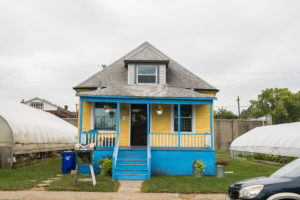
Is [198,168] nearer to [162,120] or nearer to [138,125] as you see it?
[162,120]

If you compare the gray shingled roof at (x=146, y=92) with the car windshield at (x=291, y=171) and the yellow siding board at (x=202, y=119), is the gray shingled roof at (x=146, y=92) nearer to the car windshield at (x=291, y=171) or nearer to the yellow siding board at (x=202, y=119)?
the yellow siding board at (x=202, y=119)

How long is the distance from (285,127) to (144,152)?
39.7 feet

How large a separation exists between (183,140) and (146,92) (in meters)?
3.17

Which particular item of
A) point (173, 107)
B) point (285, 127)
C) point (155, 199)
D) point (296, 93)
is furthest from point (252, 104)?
point (155, 199)

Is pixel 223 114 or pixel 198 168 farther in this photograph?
pixel 223 114

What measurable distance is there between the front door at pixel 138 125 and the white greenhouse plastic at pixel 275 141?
29.0ft

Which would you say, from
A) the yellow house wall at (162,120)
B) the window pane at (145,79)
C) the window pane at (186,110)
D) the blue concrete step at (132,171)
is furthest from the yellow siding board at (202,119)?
the blue concrete step at (132,171)

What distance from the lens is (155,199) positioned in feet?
26.9

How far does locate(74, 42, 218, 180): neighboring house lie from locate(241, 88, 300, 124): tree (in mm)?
34926

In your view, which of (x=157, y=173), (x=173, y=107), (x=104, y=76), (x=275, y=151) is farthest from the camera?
(x=275, y=151)

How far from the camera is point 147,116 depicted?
46.0 feet

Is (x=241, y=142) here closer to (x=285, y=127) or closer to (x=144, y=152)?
(x=285, y=127)

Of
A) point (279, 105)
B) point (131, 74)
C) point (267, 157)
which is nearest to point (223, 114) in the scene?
point (279, 105)

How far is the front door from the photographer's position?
15617 mm
